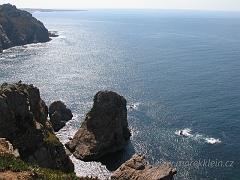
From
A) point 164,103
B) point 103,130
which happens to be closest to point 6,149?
point 103,130

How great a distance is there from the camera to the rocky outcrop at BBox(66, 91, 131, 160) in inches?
3440

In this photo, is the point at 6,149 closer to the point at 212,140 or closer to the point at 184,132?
the point at 184,132

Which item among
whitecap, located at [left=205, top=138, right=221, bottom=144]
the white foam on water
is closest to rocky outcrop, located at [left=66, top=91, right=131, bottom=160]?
the white foam on water

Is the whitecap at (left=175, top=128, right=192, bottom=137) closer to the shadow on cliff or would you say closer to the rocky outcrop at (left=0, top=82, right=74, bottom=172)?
the shadow on cliff

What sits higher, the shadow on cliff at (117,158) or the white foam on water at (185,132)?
the white foam on water at (185,132)

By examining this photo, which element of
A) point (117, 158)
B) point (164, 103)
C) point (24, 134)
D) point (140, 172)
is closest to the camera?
point (24, 134)

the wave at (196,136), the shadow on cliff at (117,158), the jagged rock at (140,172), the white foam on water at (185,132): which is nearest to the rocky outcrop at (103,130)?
the shadow on cliff at (117,158)

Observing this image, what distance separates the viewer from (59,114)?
107 metres

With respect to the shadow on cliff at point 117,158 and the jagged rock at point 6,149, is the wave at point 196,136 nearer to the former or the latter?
the shadow on cliff at point 117,158

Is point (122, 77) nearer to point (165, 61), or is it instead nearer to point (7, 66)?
point (165, 61)

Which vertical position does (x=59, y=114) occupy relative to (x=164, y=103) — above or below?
below

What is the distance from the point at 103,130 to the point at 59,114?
77.9ft

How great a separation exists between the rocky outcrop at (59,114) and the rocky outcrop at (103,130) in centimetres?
1497

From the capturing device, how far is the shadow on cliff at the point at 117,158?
82125 millimetres
